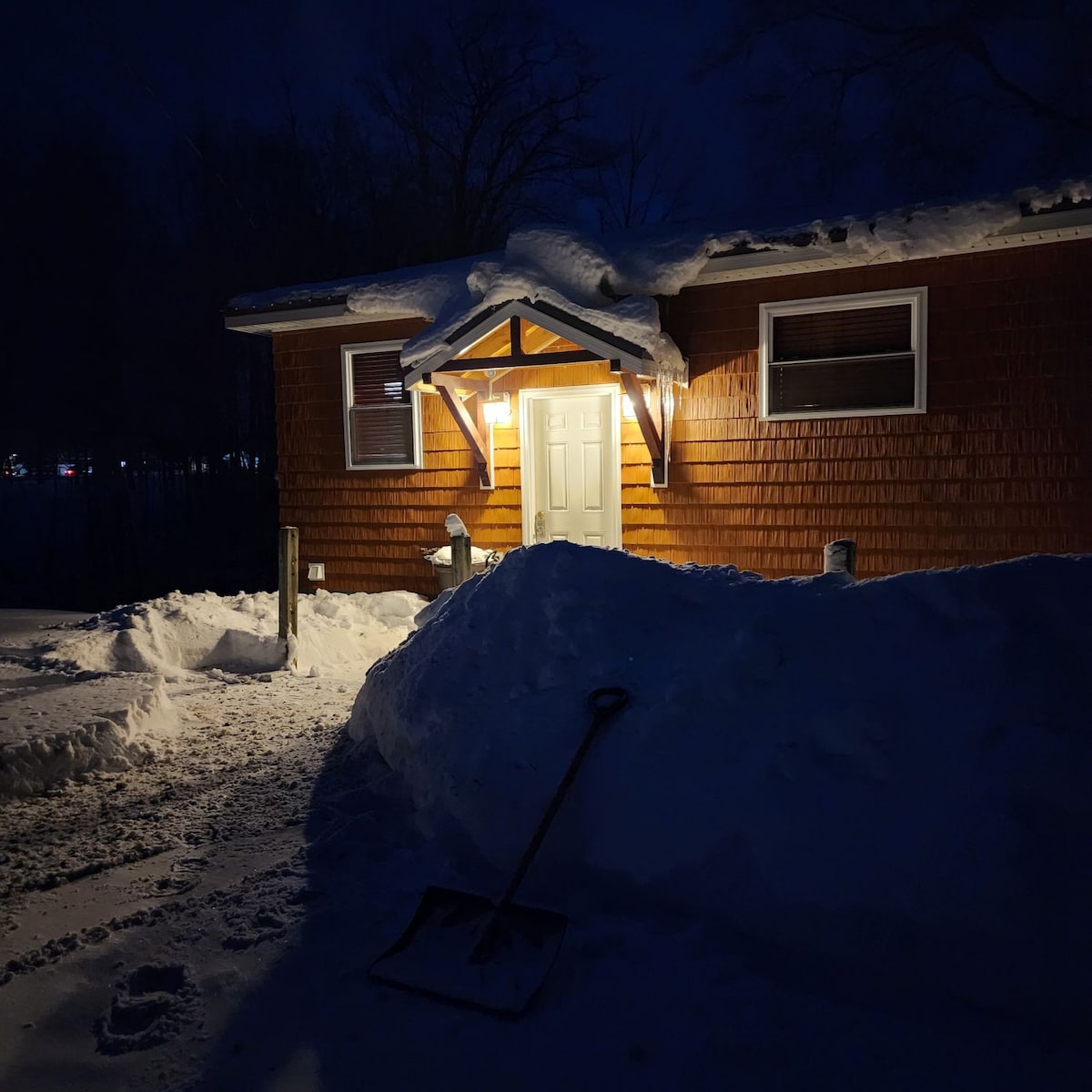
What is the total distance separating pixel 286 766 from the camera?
17.4ft

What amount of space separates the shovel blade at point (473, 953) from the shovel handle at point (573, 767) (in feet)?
0.35

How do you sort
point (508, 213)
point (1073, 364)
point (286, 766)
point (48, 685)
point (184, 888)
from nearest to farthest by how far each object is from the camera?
point (184, 888), point (286, 766), point (48, 685), point (1073, 364), point (508, 213)

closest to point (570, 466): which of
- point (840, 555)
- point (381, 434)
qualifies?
point (381, 434)

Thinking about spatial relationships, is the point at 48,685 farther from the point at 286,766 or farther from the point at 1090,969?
the point at 1090,969

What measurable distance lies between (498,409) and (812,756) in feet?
24.4

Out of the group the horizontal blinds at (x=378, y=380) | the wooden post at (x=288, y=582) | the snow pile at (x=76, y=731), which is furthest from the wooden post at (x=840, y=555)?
the horizontal blinds at (x=378, y=380)

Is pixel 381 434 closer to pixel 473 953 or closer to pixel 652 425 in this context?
pixel 652 425

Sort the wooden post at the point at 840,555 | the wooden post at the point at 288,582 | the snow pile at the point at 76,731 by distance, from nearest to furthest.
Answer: the snow pile at the point at 76,731, the wooden post at the point at 840,555, the wooden post at the point at 288,582

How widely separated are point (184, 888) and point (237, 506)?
22318 mm

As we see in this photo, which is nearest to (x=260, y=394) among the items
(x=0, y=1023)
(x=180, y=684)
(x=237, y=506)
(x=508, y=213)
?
(x=237, y=506)

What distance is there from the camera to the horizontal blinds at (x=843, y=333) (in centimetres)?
830

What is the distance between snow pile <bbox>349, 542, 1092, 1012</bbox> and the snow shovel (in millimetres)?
409

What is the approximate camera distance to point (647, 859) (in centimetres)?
337

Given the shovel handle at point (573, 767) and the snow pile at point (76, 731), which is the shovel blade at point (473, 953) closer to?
the shovel handle at point (573, 767)
